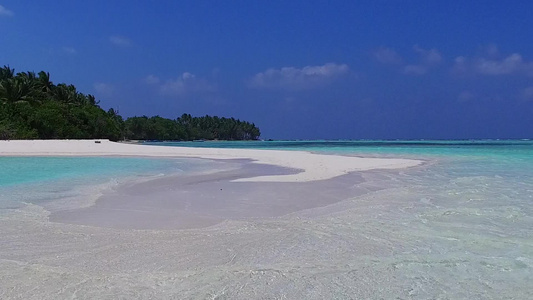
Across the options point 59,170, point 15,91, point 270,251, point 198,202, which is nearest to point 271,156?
point 59,170

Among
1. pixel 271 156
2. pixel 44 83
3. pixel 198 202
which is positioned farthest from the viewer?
pixel 44 83

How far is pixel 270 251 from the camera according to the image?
4.03 metres

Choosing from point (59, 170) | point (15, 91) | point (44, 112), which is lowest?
point (59, 170)

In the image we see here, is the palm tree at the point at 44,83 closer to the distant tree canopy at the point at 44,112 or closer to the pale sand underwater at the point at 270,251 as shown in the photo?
the distant tree canopy at the point at 44,112

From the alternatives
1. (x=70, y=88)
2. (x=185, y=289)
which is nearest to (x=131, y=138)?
(x=70, y=88)

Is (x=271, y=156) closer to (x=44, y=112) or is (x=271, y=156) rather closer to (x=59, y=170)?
(x=59, y=170)

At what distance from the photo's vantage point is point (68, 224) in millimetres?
5113

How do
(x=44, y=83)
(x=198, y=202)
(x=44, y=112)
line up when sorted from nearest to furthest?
(x=198, y=202) → (x=44, y=112) → (x=44, y=83)

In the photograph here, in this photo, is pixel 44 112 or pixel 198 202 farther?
pixel 44 112

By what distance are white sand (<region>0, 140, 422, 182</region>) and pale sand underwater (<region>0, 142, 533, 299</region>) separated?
180 inches

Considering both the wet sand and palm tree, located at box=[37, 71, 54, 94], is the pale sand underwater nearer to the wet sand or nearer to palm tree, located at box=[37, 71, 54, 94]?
the wet sand

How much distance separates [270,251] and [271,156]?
58.1 feet

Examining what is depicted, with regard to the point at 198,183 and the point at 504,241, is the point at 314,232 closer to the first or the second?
the point at 504,241

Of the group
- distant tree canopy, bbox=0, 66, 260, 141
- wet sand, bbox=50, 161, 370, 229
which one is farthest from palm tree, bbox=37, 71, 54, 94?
wet sand, bbox=50, 161, 370, 229
